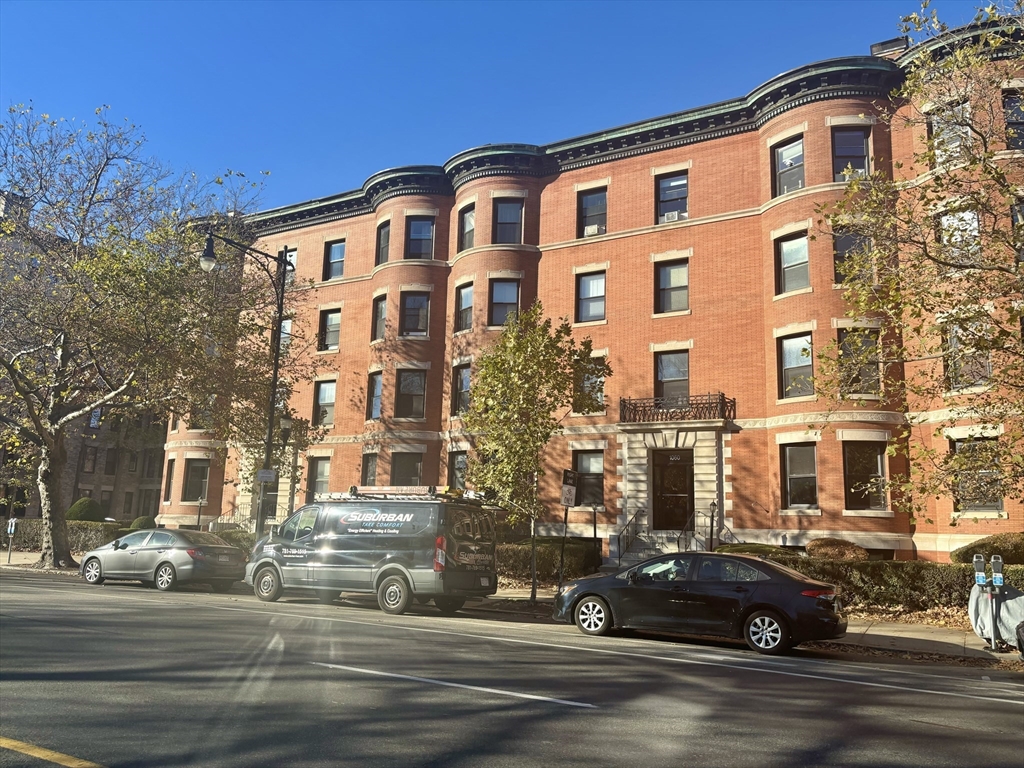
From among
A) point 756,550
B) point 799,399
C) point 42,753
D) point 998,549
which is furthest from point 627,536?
point 42,753

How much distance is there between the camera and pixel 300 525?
1656 centimetres

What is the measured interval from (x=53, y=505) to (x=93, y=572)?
608 centimetres

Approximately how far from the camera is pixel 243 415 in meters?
26.0

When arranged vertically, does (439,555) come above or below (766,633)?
above

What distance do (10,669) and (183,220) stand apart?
18925 mm

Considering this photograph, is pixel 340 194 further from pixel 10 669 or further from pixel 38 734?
pixel 38 734

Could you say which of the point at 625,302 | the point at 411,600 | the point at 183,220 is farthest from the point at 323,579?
the point at 625,302

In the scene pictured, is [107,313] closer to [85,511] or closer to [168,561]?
[168,561]

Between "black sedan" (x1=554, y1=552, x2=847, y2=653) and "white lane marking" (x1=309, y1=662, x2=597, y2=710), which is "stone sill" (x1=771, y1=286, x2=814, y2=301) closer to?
"black sedan" (x1=554, y1=552, x2=847, y2=653)

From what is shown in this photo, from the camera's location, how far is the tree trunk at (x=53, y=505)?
24.0m

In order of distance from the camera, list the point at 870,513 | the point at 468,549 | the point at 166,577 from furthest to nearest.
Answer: the point at 870,513 → the point at 166,577 → the point at 468,549

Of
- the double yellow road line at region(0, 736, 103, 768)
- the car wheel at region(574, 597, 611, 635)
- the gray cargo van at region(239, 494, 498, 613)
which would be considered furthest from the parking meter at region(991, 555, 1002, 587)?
the double yellow road line at region(0, 736, 103, 768)

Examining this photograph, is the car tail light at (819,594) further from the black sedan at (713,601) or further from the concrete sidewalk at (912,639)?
the concrete sidewalk at (912,639)

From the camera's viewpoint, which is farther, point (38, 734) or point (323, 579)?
point (323, 579)
